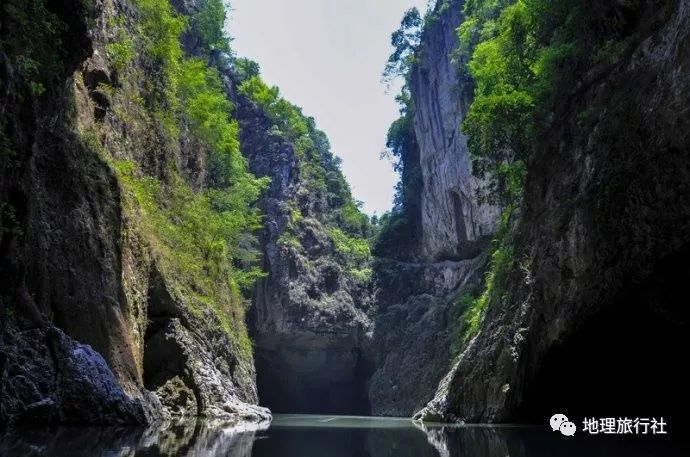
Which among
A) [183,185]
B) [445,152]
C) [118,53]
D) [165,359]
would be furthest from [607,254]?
[445,152]

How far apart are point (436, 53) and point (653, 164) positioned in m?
27.2

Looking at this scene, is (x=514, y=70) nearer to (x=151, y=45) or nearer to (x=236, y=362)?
(x=151, y=45)

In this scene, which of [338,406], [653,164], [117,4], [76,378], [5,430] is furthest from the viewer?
[338,406]

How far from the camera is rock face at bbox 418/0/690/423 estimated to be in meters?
8.91

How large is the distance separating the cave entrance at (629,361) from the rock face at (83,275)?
7378 mm

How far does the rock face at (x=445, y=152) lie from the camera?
97.8 feet

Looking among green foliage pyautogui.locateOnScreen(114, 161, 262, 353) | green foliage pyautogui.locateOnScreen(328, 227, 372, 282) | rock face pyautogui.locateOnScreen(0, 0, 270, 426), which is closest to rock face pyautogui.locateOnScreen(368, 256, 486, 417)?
green foliage pyautogui.locateOnScreen(328, 227, 372, 282)

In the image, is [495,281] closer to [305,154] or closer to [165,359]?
[165,359]

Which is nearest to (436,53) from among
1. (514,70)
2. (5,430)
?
(514,70)

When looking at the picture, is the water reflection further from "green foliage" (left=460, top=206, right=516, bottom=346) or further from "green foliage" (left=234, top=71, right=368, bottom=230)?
"green foliage" (left=234, top=71, right=368, bottom=230)

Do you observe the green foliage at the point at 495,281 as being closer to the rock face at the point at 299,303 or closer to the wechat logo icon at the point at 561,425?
the wechat logo icon at the point at 561,425

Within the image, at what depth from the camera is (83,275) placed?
904cm

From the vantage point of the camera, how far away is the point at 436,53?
34.4 m

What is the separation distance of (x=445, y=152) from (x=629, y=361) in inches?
856
